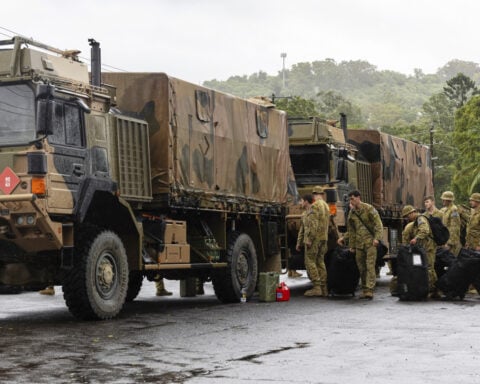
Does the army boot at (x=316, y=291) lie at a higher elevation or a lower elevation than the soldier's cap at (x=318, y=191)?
lower

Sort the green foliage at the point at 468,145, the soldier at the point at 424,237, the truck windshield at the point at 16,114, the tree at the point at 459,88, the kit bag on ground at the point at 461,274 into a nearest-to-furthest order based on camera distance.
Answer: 1. the truck windshield at the point at 16,114
2. the kit bag on ground at the point at 461,274
3. the soldier at the point at 424,237
4. the green foliage at the point at 468,145
5. the tree at the point at 459,88

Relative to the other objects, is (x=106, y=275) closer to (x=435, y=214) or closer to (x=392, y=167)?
(x=435, y=214)

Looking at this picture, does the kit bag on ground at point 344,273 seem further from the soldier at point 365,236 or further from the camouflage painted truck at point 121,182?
the camouflage painted truck at point 121,182

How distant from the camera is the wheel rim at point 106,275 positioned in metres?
13.2

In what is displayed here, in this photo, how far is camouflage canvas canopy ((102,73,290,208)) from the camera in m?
15.0

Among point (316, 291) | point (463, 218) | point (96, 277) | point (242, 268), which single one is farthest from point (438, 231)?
point (96, 277)

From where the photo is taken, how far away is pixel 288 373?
8.50 metres

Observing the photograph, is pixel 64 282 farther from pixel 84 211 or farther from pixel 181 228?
pixel 181 228


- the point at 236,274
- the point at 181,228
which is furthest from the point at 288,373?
the point at 236,274

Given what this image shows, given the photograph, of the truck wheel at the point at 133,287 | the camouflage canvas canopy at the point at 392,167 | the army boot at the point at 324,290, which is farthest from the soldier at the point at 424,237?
the camouflage canvas canopy at the point at 392,167

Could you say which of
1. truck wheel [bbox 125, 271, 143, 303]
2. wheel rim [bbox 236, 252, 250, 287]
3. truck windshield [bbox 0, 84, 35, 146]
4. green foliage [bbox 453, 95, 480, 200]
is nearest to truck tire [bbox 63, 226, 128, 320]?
truck windshield [bbox 0, 84, 35, 146]

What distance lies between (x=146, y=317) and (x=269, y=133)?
590 centimetres

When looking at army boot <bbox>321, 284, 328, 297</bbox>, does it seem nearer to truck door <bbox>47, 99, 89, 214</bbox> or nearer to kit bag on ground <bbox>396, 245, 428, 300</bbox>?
kit bag on ground <bbox>396, 245, 428, 300</bbox>

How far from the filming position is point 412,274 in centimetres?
1722
